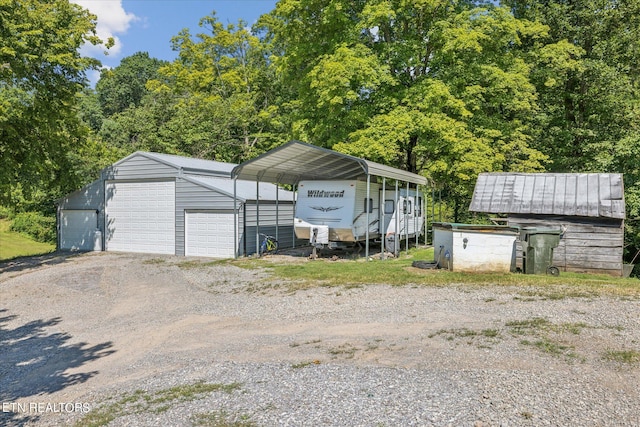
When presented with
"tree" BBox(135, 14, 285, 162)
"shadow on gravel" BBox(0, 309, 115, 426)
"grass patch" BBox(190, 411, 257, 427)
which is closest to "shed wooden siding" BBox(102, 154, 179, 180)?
"tree" BBox(135, 14, 285, 162)

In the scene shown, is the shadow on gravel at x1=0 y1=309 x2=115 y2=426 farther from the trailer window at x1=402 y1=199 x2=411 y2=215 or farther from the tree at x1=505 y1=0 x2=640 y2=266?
the tree at x1=505 y1=0 x2=640 y2=266

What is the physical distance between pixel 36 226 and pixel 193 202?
23194mm

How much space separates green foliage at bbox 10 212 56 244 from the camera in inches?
1404

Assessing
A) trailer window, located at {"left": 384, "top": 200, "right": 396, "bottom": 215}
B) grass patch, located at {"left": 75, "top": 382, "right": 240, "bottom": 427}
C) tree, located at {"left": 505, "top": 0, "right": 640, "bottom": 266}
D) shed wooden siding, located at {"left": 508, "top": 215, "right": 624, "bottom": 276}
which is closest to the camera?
grass patch, located at {"left": 75, "top": 382, "right": 240, "bottom": 427}

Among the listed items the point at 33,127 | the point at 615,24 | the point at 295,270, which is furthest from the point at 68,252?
the point at 615,24

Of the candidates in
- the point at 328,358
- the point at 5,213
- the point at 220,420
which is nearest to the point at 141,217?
the point at 328,358

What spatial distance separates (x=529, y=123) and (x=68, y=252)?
23650 millimetres

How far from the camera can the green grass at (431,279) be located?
9789 millimetres

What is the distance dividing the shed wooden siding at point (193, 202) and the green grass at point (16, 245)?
42.7 feet

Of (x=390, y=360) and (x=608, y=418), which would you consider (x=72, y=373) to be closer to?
(x=390, y=360)

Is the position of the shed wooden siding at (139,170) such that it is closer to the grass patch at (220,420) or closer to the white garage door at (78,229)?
the white garage door at (78,229)

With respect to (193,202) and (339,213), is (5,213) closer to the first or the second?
(193,202)

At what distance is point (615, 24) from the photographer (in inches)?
829

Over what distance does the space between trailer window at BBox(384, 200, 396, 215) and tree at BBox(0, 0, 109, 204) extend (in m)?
13.7
